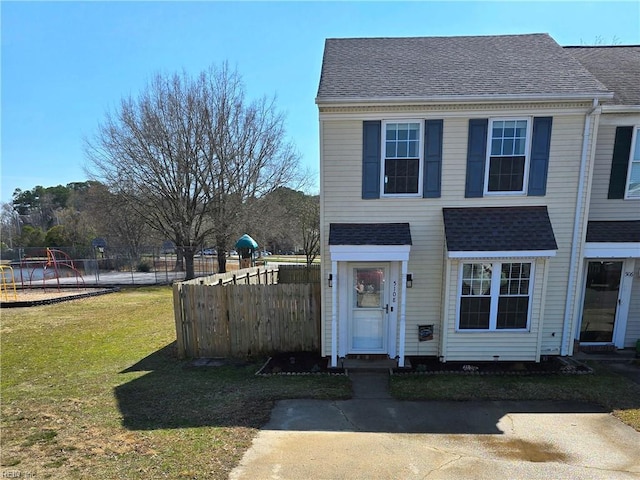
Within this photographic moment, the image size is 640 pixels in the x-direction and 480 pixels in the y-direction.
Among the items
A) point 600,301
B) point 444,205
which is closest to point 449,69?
point 444,205

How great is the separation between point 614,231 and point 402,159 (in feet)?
16.7

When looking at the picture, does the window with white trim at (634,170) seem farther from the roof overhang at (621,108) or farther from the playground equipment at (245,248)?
the playground equipment at (245,248)

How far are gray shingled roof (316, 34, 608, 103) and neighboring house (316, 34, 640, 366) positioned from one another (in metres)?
0.06

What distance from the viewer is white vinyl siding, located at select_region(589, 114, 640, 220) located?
7.43 metres

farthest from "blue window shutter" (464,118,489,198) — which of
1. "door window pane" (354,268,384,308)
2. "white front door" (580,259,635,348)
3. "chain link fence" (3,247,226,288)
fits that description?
"chain link fence" (3,247,226,288)

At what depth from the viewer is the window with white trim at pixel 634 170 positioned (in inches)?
296

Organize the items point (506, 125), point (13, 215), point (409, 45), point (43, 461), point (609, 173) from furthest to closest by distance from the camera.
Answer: point (13, 215) < point (409, 45) < point (609, 173) < point (506, 125) < point (43, 461)

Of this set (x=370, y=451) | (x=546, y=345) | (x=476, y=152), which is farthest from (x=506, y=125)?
(x=370, y=451)

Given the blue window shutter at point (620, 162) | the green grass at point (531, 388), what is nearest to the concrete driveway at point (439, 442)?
the green grass at point (531, 388)

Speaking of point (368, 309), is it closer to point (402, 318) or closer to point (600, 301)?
point (402, 318)

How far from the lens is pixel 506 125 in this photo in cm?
708

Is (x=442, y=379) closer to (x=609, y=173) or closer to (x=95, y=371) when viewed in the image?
(x=609, y=173)

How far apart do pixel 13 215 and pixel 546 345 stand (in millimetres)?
87835

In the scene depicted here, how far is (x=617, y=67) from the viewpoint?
29.5ft
